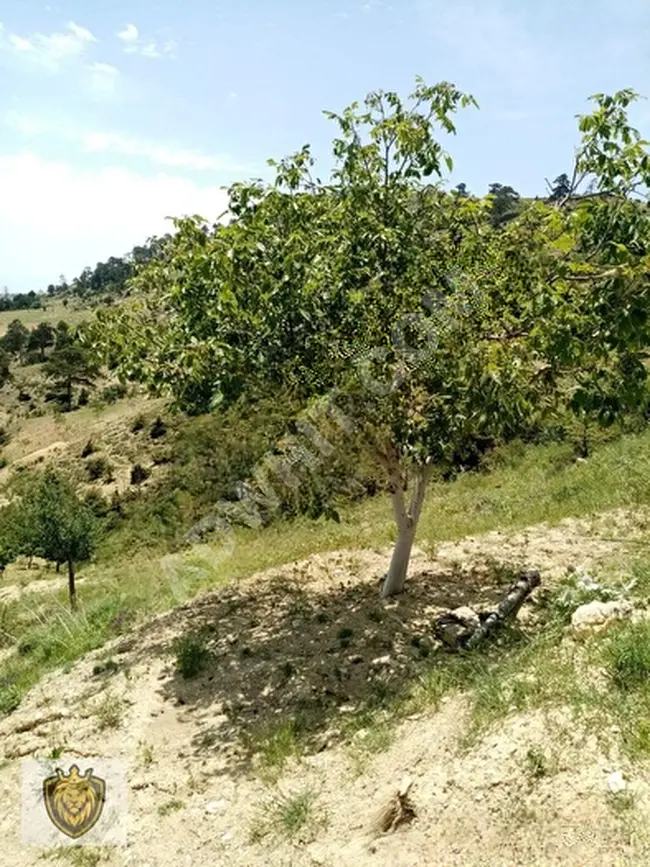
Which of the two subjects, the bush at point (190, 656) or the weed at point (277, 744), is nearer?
the weed at point (277, 744)

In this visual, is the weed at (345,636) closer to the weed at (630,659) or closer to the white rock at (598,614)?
the white rock at (598,614)

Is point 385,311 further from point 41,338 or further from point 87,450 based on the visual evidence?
point 41,338

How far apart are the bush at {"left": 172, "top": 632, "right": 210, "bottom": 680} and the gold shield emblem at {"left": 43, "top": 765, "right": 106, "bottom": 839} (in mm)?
1627

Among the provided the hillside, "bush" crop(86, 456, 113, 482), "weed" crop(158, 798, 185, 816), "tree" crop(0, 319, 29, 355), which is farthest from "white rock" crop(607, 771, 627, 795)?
"tree" crop(0, 319, 29, 355)

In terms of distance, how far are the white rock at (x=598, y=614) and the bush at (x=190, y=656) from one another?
4437 mm

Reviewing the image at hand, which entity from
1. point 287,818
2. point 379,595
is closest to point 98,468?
point 379,595

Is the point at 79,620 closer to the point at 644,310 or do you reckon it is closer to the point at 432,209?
the point at 432,209

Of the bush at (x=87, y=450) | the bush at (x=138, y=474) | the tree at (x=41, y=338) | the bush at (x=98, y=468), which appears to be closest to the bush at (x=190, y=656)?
the bush at (x=138, y=474)

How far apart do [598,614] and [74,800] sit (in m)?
5.42

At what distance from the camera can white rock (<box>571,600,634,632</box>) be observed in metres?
6.41

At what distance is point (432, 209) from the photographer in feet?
26.3

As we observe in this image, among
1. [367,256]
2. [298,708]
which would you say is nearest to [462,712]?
[298,708]

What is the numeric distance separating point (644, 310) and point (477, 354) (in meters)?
1.90

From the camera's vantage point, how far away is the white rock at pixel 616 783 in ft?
13.3
